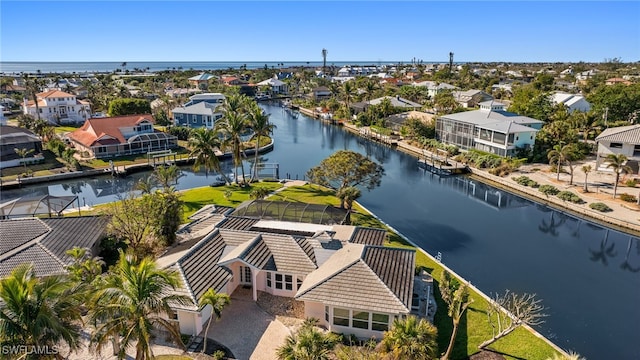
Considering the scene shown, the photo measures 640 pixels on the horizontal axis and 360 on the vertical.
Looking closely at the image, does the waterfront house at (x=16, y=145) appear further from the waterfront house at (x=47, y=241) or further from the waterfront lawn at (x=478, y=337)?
the waterfront lawn at (x=478, y=337)

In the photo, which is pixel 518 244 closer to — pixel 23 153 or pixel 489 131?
pixel 489 131

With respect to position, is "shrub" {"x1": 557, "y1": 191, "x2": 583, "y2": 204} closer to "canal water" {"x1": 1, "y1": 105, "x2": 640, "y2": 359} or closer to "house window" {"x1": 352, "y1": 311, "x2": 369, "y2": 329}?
"canal water" {"x1": 1, "y1": 105, "x2": 640, "y2": 359}

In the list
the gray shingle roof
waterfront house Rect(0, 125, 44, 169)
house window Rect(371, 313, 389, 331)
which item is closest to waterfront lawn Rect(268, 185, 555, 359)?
house window Rect(371, 313, 389, 331)

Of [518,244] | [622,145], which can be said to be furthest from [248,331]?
[622,145]

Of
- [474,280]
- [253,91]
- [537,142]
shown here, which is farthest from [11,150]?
[253,91]

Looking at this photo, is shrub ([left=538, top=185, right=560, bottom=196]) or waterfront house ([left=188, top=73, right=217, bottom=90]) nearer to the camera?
shrub ([left=538, top=185, right=560, bottom=196])

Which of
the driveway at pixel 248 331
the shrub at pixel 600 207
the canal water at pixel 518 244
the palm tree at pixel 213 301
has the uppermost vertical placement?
the palm tree at pixel 213 301

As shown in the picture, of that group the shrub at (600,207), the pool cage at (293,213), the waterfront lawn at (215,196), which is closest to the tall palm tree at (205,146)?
the waterfront lawn at (215,196)
